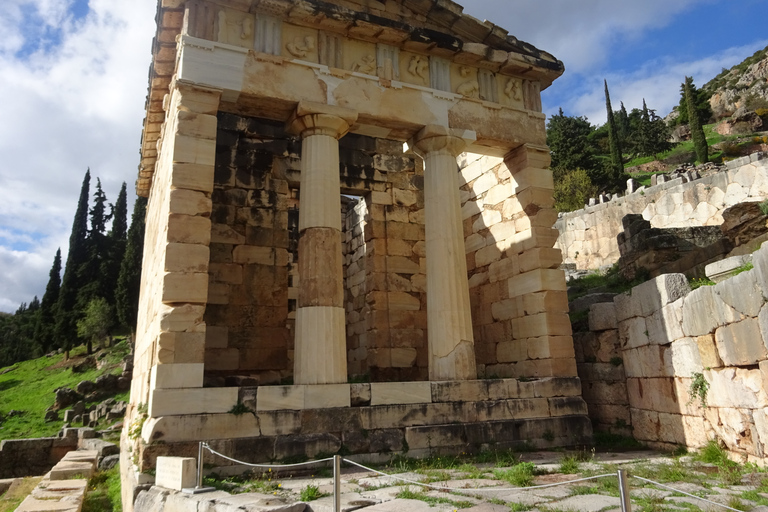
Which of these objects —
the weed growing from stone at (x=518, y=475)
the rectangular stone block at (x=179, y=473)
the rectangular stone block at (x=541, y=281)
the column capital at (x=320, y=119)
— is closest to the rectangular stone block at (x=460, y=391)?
the weed growing from stone at (x=518, y=475)

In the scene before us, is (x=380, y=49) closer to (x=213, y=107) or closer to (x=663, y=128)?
(x=213, y=107)

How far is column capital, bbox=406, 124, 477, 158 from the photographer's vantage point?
1102 cm

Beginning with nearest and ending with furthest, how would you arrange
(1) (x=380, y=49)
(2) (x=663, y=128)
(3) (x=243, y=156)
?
(1) (x=380, y=49) < (3) (x=243, y=156) < (2) (x=663, y=128)

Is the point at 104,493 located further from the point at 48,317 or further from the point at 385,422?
the point at 48,317

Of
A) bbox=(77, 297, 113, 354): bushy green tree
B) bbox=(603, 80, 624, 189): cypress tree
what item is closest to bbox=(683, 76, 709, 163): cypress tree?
bbox=(603, 80, 624, 189): cypress tree

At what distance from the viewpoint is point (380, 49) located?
1107cm

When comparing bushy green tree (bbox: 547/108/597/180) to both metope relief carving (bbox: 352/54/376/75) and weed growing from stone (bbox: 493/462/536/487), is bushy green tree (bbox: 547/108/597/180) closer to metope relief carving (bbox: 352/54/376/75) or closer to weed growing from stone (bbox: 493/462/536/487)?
metope relief carving (bbox: 352/54/376/75)

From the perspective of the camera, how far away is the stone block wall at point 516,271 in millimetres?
10875

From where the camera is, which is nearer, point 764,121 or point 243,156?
point 243,156

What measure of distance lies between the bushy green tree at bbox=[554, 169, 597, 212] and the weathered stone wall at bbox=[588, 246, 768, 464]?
106ft

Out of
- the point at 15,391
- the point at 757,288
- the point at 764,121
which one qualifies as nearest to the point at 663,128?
the point at 764,121

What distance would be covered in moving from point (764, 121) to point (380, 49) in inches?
2053

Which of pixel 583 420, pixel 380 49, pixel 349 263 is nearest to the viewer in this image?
pixel 583 420

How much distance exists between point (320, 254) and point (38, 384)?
134 ft
